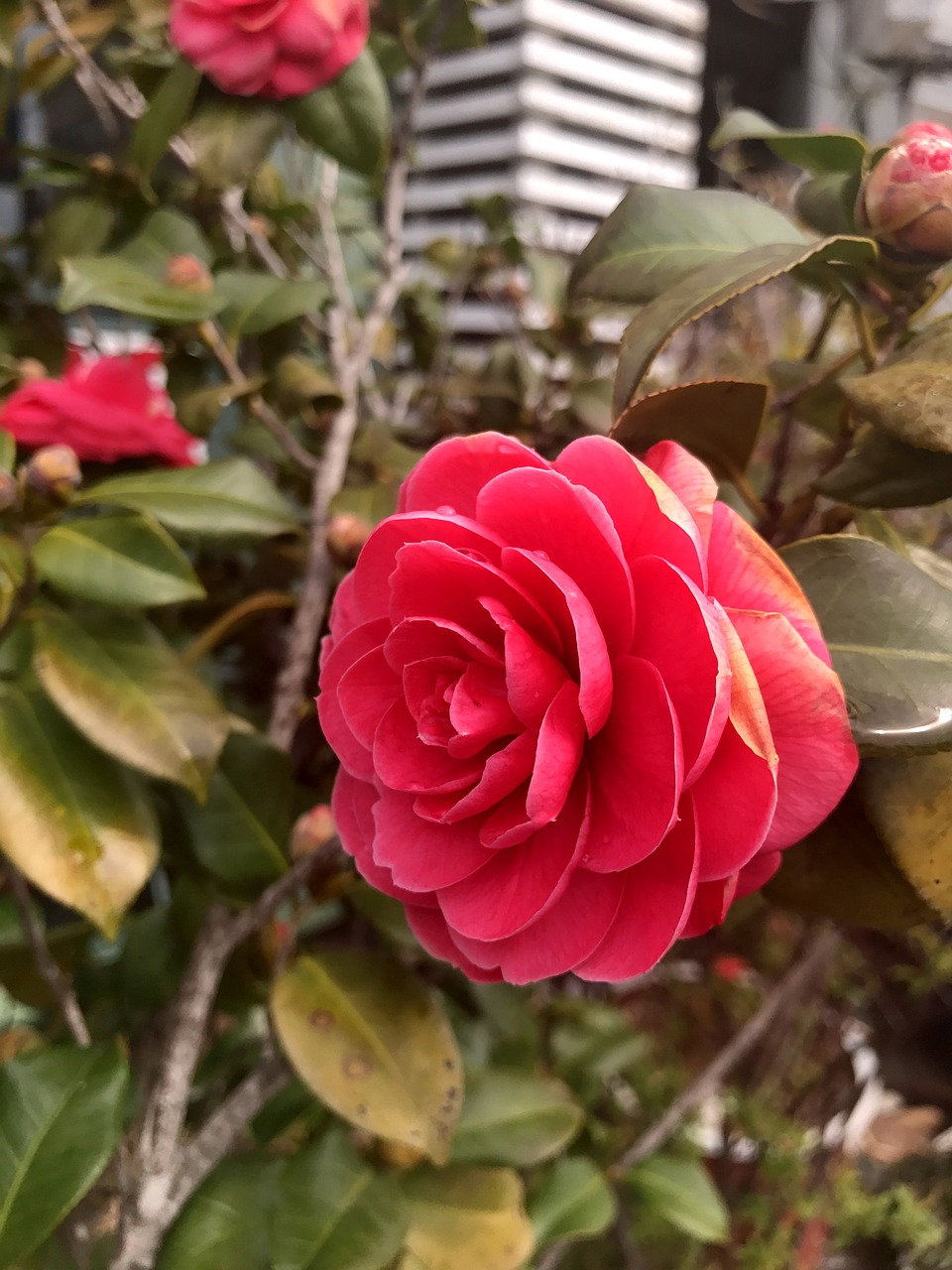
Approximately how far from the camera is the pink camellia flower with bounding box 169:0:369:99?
55cm

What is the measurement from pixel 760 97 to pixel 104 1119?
8.21 ft

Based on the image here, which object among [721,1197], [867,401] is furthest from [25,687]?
[721,1197]

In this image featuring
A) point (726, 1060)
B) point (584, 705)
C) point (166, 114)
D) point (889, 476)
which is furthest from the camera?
point (726, 1060)

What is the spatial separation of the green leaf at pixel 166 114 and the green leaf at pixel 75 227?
0.22 metres

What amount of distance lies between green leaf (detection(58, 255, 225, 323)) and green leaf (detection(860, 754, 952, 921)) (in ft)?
1.70

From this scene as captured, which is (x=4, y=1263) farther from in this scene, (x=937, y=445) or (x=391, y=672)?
(x=937, y=445)

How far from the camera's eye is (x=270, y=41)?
0.57 meters

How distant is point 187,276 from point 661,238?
0.38m

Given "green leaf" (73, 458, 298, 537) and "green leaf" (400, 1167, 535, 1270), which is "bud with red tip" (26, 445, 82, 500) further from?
"green leaf" (400, 1167, 535, 1270)

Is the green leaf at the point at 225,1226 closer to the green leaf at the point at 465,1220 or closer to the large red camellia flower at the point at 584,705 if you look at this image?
the green leaf at the point at 465,1220

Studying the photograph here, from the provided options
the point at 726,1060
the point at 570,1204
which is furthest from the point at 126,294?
the point at 726,1060

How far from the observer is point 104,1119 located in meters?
0.47

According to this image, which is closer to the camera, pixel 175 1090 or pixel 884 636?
pixel 884 636

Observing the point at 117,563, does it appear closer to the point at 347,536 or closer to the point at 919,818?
the point at 347,536
